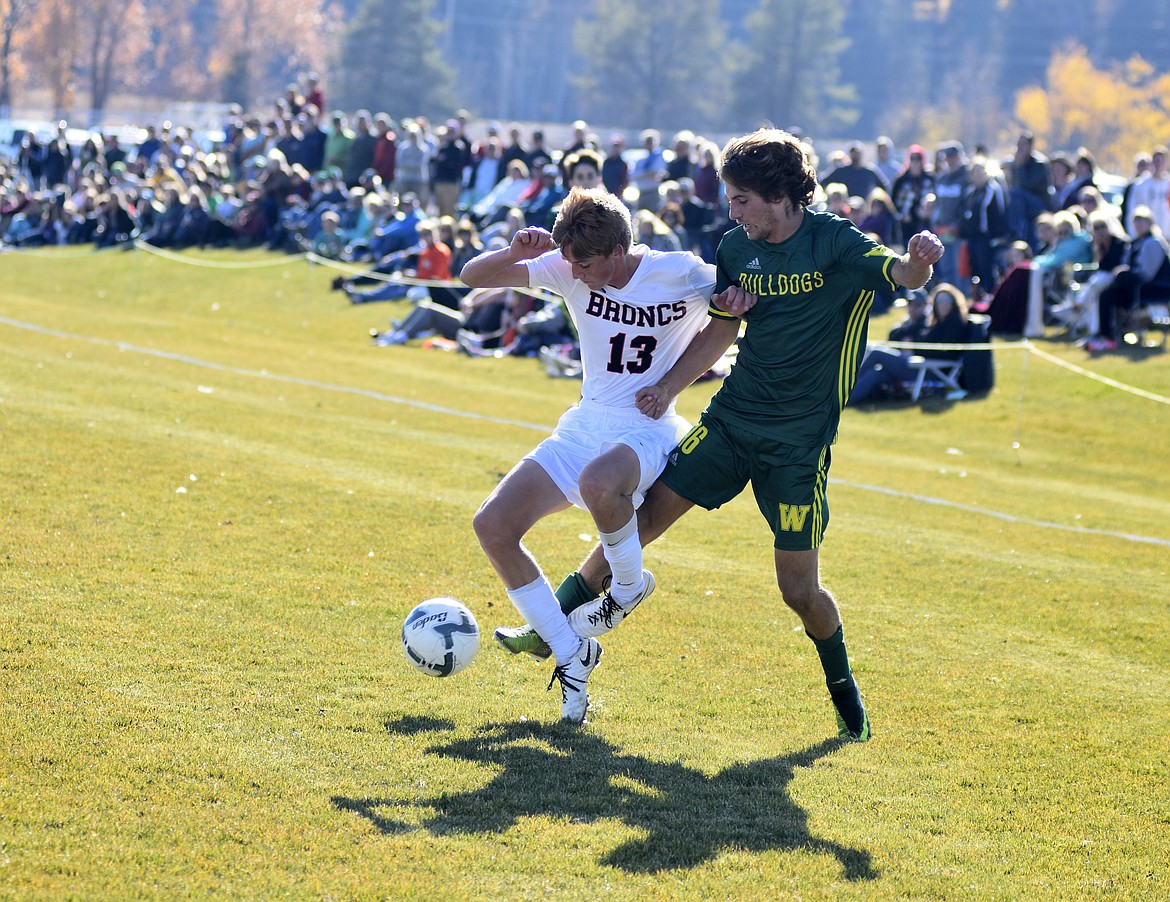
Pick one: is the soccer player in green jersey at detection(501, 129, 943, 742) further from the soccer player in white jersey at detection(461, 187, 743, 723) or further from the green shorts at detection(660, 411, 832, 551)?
the soccer player in white jersey at detection(461, 187, 743, 723)

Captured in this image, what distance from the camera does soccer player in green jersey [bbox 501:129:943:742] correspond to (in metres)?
5.58

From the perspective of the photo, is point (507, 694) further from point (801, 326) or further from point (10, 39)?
point (10, 39)

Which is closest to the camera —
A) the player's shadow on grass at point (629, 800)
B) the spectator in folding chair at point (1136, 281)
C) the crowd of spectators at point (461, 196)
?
the player's shadow on grass at point (629, 800)

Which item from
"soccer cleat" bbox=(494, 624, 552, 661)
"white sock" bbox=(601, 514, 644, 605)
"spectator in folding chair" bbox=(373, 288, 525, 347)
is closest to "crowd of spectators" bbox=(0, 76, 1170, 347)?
"spectator in folding chair" bbox=(373, 288, 525, 347)

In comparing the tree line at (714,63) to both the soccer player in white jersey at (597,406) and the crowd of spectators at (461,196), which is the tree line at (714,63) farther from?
the soccer player in white jersey at (597,406)

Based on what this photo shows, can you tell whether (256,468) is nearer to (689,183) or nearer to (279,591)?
(279,591)

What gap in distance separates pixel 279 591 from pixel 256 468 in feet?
11.3

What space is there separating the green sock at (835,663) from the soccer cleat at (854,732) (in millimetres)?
139

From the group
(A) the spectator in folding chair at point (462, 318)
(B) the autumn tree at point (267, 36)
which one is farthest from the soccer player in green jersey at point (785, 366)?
(B) the autumn tree at point (267, 36)

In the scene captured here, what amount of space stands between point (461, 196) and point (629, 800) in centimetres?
2399

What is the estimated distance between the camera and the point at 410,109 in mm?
78500

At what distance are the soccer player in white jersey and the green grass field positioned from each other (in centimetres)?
53

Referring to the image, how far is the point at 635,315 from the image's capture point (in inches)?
233

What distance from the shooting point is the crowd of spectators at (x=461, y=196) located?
65.3 ft
